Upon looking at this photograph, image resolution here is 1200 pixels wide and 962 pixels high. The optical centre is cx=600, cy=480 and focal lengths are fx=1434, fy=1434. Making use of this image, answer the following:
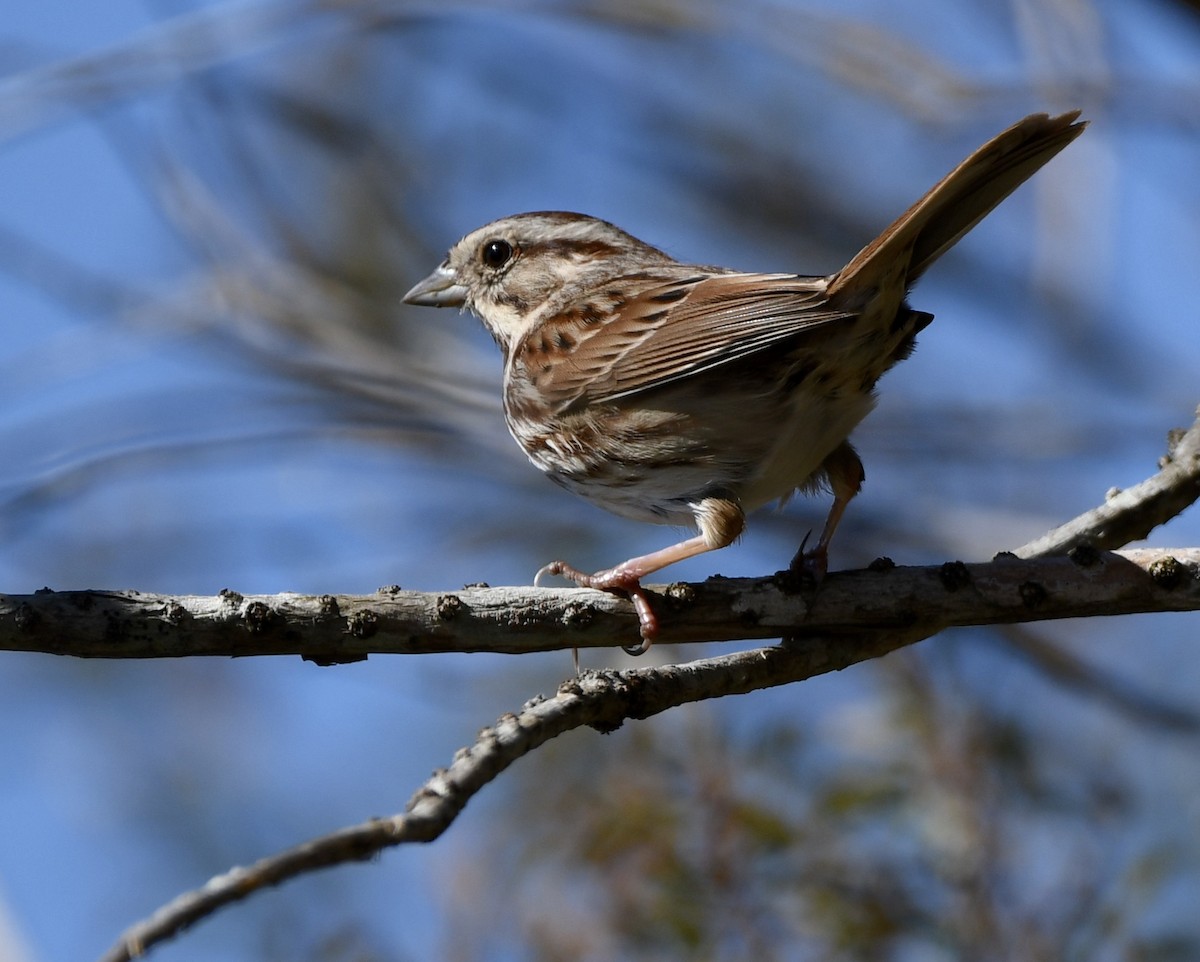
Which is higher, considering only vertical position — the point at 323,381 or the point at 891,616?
the point at 323,381

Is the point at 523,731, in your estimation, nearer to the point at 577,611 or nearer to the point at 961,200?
the point at 577,611

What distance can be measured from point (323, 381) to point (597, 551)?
1.73 m

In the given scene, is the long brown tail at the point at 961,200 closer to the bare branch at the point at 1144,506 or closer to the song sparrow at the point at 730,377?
the song sparrow at the point at 730,377

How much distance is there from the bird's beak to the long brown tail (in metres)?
1.99

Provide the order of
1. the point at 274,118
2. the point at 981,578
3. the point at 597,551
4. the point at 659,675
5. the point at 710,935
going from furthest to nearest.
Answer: the point at 274,118 → the point at 597,551 → the point at 710,935 → the point at 981,578 → the point at 659,675

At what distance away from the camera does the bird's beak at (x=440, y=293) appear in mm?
5453

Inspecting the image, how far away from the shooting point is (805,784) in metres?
4.51

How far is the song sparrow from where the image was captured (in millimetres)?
3719

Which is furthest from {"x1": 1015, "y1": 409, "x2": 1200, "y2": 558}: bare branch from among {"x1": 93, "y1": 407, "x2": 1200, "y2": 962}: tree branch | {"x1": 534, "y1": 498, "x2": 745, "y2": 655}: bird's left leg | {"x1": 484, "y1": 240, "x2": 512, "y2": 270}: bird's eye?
{"x1": 484, "y1": 240, "x2": 512, "y2": 270}: bird's eye

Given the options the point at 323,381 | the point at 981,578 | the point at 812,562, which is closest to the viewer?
the point at 981,578

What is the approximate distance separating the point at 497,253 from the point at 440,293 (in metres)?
0.27

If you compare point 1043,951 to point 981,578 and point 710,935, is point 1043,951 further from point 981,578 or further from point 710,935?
point 981,578

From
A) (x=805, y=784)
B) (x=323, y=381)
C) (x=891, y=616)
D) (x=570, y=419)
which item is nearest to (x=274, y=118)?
(x=323, y=381)

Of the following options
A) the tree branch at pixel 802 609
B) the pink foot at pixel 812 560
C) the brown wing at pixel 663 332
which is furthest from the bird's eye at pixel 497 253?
the tree branch at pixel 802 609
